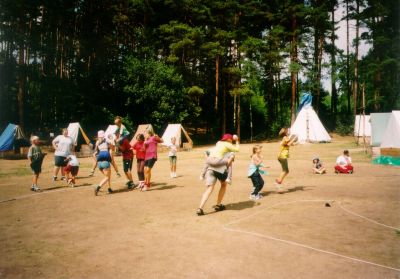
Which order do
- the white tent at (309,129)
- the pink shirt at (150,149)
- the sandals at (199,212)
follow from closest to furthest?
1. the sandals at (199,212)
2. the pink shirt at (150,149)
3. the white tent at (309,129)

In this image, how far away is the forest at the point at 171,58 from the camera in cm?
3388

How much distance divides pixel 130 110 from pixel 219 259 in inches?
1265

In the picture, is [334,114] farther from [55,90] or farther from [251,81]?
[55,90]

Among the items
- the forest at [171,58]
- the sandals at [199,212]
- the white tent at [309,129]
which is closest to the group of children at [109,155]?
the sandals at [199,212]

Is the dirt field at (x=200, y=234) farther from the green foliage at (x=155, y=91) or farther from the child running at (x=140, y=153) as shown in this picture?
the green foliage at (x=155, y=91)

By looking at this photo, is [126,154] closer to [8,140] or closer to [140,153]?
[140,153]

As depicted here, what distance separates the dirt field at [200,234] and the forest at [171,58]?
24261mm

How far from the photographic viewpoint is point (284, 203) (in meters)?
8.93

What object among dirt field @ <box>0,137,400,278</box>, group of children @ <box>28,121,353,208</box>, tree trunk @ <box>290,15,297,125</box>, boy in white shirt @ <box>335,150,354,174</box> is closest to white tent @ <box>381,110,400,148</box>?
boy in white shirt @ <box>335,150,354,174</box>

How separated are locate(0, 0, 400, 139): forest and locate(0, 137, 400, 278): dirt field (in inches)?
→ 955

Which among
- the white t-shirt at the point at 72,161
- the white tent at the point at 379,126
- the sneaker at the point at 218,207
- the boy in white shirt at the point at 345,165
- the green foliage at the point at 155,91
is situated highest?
the green foliage at the point at 155,91

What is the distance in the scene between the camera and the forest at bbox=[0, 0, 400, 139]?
111 feet

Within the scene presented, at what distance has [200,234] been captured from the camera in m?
6.32

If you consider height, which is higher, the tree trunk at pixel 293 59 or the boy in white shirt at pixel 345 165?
the tree trunk at pixel 293 59
